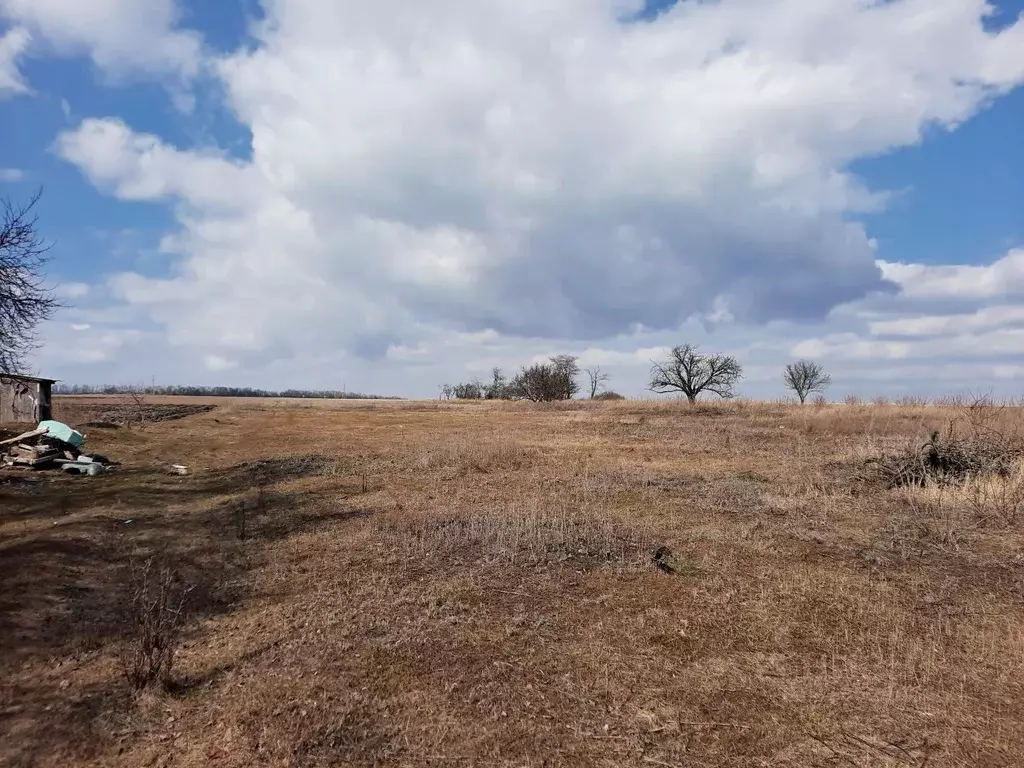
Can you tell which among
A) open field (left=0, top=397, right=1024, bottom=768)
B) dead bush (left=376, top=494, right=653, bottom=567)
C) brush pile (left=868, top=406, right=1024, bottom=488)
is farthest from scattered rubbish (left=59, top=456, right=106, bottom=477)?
brush pile (left=868, top=406, right=1024, bottom=488)

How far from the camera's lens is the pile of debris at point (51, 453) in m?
15.0

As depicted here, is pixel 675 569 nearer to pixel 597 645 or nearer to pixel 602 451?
pixel 597 645

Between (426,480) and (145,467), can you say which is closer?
(426,480)

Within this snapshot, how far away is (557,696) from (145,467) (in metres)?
15.4

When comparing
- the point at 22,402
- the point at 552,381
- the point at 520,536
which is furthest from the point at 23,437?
the point at 552,381

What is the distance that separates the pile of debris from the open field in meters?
2.48

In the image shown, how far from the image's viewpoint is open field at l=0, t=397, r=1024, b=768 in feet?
13.3

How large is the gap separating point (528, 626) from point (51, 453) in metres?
15.1

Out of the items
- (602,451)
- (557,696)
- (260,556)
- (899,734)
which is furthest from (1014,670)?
(602,451)

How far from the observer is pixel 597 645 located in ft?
18.1

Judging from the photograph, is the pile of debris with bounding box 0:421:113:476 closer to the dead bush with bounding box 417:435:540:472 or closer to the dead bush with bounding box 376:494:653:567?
the dead bush with bounding box 417:435:540:472

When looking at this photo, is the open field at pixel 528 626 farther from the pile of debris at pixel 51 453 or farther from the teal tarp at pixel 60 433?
the teal tarp at pixel 60 433

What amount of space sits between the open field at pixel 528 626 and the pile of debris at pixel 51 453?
2483 mm

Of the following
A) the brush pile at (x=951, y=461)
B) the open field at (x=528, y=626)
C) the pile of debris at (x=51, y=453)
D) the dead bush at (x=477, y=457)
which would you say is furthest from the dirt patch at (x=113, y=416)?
the brush pile at (x=951, y=461)
